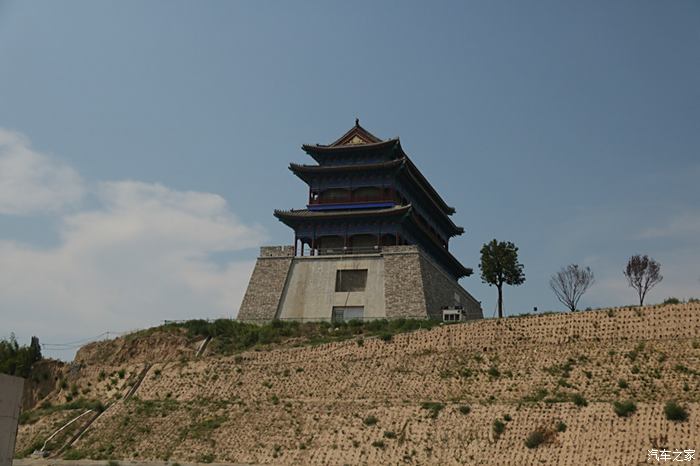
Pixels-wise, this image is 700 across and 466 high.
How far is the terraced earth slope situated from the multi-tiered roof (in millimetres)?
14302

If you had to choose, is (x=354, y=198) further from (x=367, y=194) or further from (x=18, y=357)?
(x=18, y=357)

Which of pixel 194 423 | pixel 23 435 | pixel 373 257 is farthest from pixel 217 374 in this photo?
pixel 373 257

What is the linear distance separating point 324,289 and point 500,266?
13.4m

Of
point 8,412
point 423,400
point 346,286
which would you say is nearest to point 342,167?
point 346,286

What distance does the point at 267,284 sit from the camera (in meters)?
53.5

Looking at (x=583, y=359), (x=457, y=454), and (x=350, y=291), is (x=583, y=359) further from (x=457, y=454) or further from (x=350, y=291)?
(x=350, y=291)

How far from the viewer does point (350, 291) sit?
51.8m

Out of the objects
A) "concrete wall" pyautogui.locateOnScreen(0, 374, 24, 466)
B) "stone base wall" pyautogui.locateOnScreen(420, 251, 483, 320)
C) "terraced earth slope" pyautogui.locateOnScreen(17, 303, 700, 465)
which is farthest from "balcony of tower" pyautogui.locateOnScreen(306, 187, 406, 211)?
"concrete wall" pyautogui.locateOnScreen(0, 374, 24, 466)

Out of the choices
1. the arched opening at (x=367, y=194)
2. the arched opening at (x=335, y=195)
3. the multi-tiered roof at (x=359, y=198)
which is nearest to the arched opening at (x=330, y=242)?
the multi-tiered roof at (x=359, y=198)

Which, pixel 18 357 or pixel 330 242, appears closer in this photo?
pixel 18 357

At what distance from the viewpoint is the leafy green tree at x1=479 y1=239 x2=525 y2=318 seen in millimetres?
56125

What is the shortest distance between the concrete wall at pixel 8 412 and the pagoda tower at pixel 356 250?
105ft

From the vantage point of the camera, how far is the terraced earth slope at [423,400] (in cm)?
2978

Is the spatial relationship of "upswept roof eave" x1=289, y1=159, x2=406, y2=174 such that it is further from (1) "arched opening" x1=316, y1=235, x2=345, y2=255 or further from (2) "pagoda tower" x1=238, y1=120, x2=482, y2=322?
(1) "arched opening" x1=316, y1=235, x2=345, y2=255
